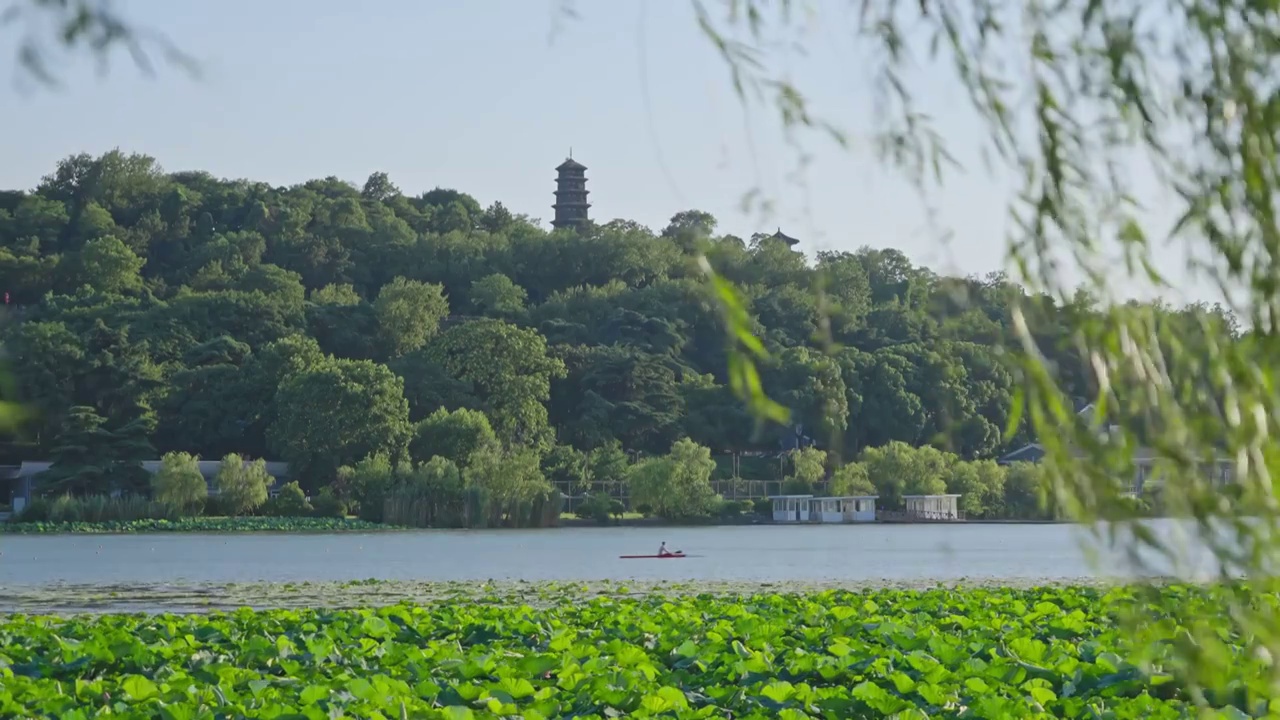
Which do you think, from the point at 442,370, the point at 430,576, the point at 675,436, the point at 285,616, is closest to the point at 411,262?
the point at 442,370

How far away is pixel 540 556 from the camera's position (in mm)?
41906

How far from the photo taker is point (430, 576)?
1190 inches

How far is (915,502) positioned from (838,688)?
6931 centimetres

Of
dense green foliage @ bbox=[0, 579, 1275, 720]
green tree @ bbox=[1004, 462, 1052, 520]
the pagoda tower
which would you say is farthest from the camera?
the pagoda tower

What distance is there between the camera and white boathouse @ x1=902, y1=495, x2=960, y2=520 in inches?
2955

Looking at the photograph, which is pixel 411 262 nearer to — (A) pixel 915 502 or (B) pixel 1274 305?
(A) pixel 915 502

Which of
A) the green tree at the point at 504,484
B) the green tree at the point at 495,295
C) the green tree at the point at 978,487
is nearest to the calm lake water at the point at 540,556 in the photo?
the green tree at the point at 504,484

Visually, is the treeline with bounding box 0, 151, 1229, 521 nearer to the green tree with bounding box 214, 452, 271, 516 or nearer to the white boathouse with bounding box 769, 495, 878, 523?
the white boathouse with bounding box 769, 495, 878, 523

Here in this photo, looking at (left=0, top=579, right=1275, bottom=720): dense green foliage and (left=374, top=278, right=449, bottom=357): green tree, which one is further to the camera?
(left=374, top=278, right=449, bottom=357): green tree

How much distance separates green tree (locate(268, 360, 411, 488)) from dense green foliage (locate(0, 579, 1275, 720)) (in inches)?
2080

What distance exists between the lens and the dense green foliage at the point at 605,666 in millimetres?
6957

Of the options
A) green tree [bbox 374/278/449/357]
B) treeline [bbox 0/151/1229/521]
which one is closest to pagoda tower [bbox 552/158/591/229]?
treeline [bbox 0/151/1229/521]

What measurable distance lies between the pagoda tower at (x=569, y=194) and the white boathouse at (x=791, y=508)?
58941 mm

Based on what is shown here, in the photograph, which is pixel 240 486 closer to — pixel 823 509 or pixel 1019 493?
pixel 823 509
